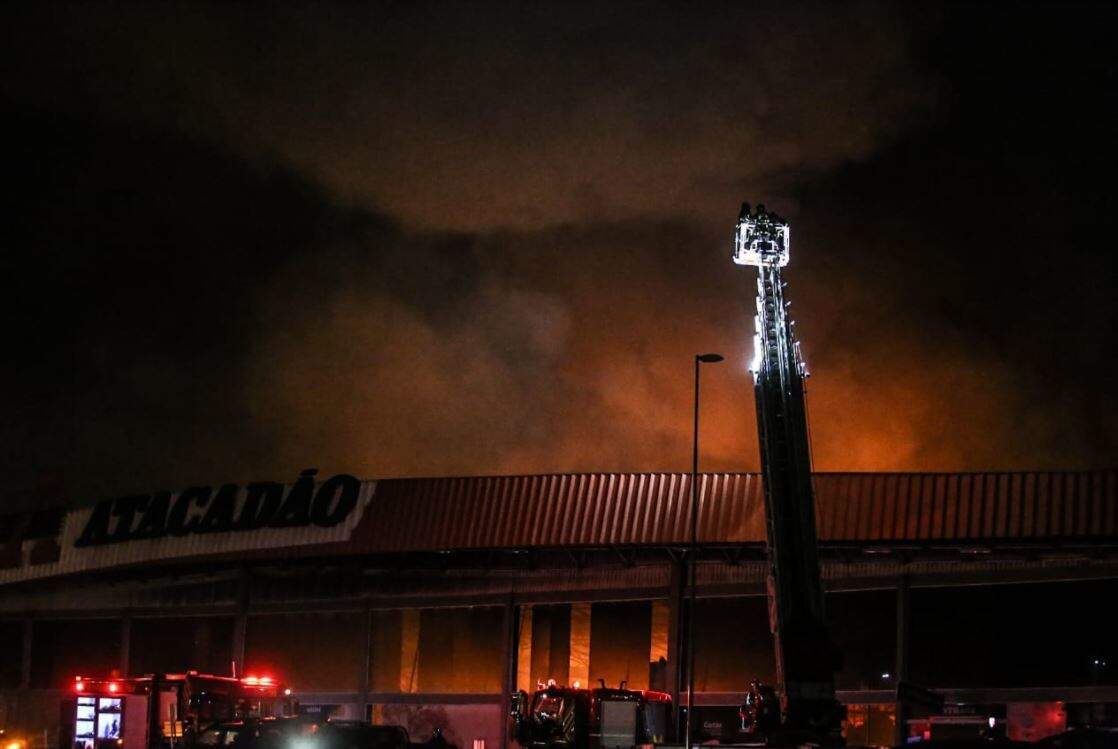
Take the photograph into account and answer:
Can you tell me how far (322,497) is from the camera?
44.4 metres

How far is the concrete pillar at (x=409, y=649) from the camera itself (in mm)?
44469

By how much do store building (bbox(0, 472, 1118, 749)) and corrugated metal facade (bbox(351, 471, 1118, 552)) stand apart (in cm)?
6

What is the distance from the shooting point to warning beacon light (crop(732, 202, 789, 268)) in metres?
28.5

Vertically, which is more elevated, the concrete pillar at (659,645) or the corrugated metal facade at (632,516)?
the corrugated metal facade at (632,516)

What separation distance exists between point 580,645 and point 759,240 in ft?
59.6

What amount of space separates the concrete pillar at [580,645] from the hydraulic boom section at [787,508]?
54.2ft

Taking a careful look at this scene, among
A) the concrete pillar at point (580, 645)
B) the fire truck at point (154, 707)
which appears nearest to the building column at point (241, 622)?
the fire truck at point (154, 707)

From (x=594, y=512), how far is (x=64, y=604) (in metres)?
22.3

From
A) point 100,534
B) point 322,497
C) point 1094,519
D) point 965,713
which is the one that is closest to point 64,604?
point 100,534

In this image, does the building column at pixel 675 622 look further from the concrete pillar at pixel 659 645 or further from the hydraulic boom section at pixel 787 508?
the hydraulic boom section at pixel 787 508

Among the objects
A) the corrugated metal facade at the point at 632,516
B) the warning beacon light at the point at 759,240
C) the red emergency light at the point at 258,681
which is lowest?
the red emergency light at the point at 258,681

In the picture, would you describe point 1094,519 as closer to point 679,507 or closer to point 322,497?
point 679,507

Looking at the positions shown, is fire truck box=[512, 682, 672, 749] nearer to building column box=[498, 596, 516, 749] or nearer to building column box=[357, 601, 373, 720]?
building column box=[498, 596, 516, 749]

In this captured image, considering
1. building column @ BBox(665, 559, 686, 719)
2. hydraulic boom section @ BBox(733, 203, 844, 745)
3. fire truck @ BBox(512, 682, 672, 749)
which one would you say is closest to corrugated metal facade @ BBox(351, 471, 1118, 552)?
building column @ BBox(665, 559, 686, 719)
